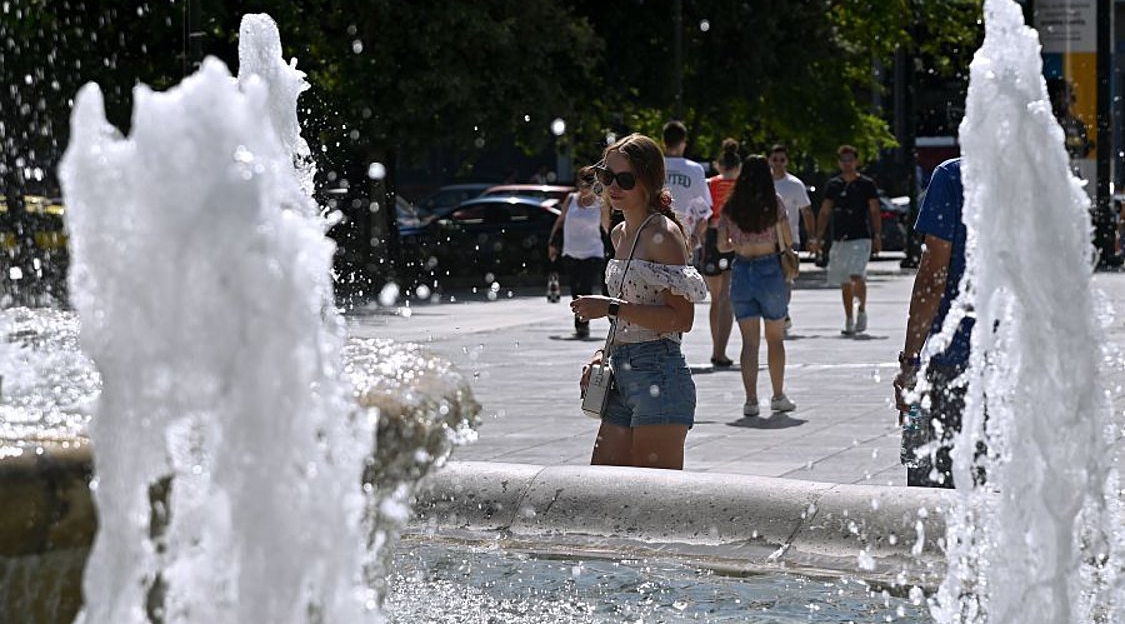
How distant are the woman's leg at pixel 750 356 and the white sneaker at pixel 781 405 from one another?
12 centimetres

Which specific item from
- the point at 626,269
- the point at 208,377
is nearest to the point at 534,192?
the point at 626,269

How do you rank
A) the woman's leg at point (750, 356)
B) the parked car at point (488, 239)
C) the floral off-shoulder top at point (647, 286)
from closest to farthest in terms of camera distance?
1. the floral off-shoulder top at point (647, 286)
2. the woman's leg at point (750, 356)
3. the parked car at point (488, 239)

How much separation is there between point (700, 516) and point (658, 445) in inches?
15.2

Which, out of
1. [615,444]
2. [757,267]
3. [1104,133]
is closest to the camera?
[615,444]

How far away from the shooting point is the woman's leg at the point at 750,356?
435 inches

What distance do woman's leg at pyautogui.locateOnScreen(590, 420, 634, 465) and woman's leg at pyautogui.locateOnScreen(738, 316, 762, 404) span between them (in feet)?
13.1

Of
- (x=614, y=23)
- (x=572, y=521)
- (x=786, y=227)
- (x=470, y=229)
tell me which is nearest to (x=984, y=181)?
(x=572, y=521)

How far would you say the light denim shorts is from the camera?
675 inches

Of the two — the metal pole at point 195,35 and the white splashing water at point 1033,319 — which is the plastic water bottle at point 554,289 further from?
the white splashing water at point 1033,319

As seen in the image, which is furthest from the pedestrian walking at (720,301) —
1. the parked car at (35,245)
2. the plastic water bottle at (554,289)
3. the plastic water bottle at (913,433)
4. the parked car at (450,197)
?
the parked car at (450,197)

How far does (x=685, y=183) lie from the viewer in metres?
14.1

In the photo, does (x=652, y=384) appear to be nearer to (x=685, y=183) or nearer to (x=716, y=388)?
(x=716, y=388)

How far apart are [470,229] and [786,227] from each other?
55.3 feet

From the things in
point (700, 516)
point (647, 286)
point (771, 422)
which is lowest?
point (771, 422)
